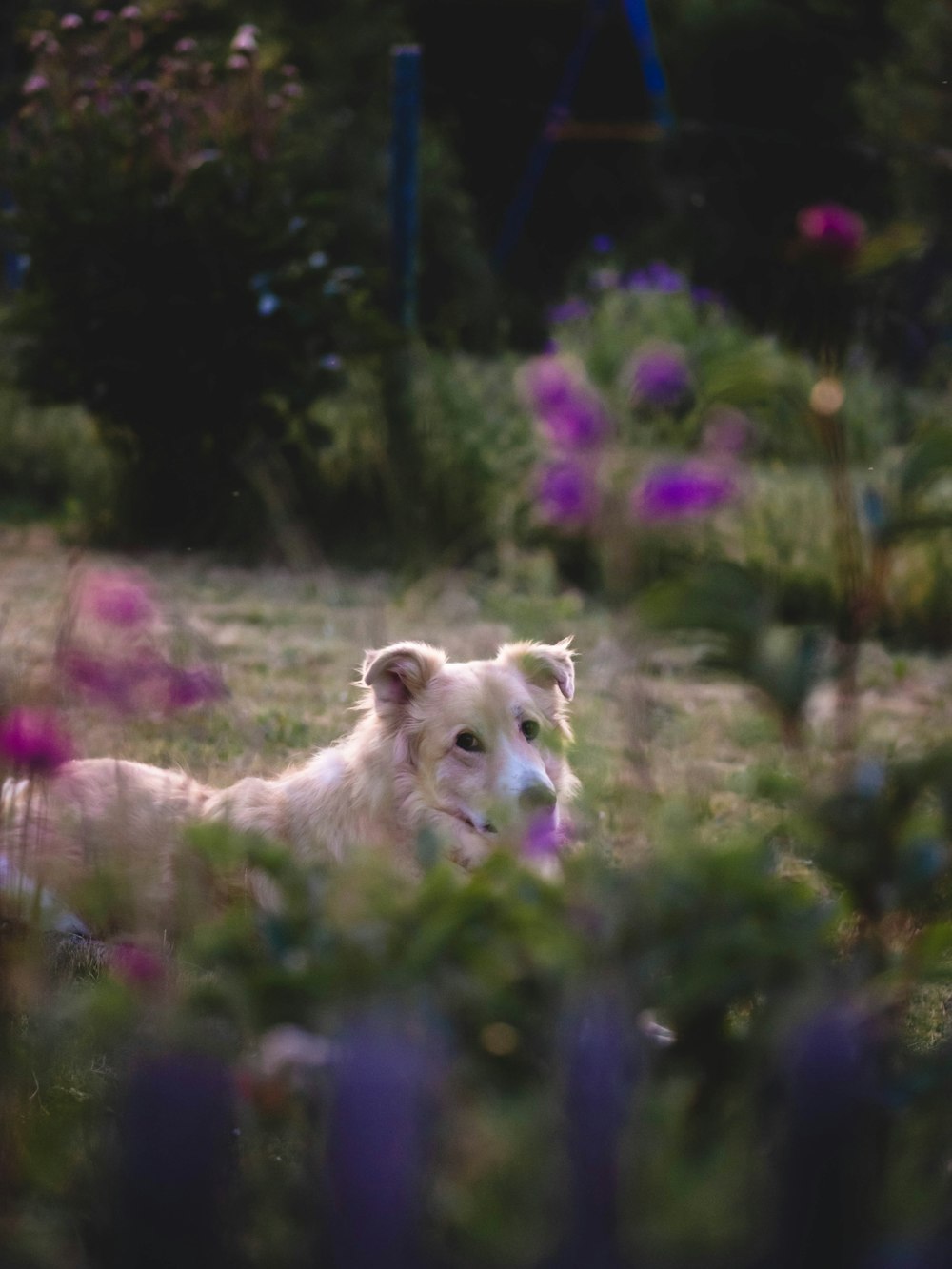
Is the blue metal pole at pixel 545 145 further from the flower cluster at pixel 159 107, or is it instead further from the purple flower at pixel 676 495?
the purple flower at pixel 676 495

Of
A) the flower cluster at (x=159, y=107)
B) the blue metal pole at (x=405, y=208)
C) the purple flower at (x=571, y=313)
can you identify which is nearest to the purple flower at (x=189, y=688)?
the flower cluster at (x=159, y=107)

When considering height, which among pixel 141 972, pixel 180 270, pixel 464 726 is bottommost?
pixel 180 270

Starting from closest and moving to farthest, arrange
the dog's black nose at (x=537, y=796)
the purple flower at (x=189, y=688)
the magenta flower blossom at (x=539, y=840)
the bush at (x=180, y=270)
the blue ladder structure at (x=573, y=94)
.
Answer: the magenta flower blossom at (x=539, y=840) < the purple flower at (x=189, y=688) < the dog's black nose at (x=537, y=796) < the bush at (x=180, y=270) < the blue ladder structure at (x=573, y=94)

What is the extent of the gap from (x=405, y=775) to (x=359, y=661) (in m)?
2.71

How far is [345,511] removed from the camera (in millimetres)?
8797

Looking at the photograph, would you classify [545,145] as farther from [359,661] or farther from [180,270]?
[359,661]

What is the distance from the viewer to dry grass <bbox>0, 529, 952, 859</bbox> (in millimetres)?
3725

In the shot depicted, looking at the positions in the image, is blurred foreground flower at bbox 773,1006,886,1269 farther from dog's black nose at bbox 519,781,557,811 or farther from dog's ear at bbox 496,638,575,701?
dog's ear at bbox 496,638,575,701

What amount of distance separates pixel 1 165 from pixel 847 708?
7.92 meters

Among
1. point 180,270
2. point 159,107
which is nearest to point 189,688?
point 180,270

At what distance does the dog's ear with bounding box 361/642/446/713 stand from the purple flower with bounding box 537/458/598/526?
164 centimetres

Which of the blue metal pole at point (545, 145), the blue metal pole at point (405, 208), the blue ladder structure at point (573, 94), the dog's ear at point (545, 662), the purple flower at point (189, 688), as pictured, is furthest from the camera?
the blue metal pole at point (545, 145)

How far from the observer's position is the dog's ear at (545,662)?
3.85 metres

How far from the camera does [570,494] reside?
2031 mm
